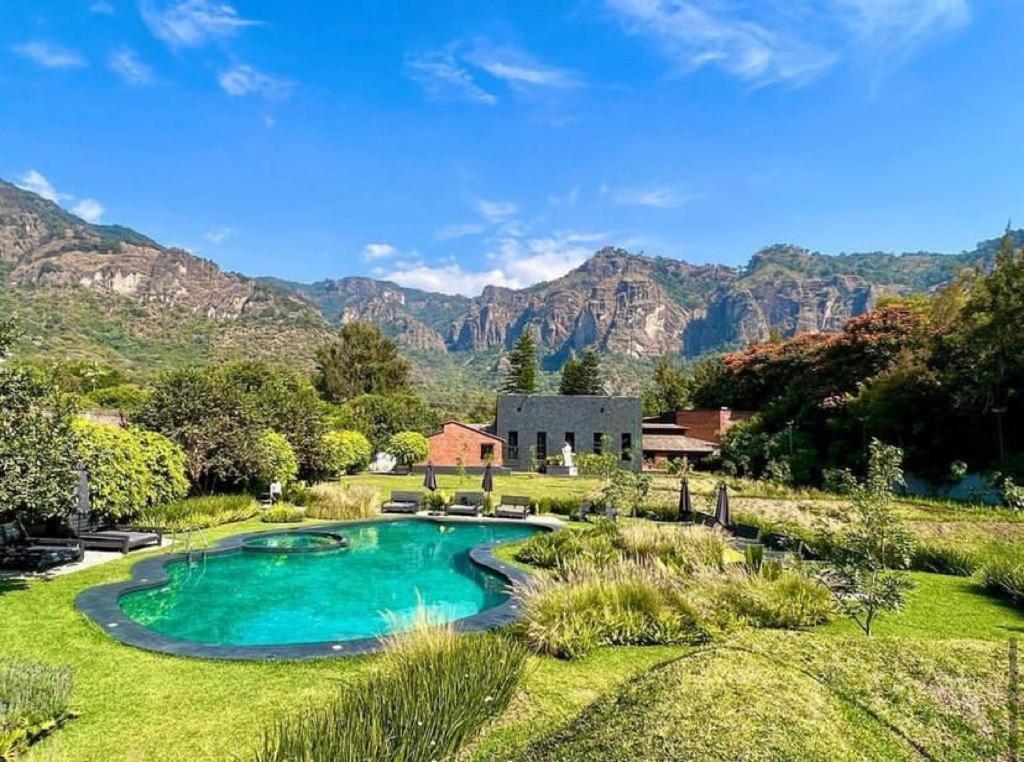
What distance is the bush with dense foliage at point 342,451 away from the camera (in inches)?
995

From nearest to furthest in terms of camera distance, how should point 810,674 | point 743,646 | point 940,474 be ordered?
A: point 810,674 < point 743,646 < point 940,474

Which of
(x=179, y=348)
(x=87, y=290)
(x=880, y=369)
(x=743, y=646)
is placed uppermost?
(x=87, y=290)

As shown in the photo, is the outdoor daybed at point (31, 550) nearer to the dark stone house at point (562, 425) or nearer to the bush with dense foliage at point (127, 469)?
the bush with dense foliage at point (127, 469)

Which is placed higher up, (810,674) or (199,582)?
(810,674)

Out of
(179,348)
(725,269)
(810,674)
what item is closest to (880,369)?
(810,674)

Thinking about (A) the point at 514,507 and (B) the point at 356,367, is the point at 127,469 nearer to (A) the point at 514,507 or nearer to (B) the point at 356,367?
(A) the point at 514,507

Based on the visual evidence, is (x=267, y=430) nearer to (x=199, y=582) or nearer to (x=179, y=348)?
(x=199, y=582)

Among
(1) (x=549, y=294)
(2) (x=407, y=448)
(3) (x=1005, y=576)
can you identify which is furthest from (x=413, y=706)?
(1) (x=549, y=294)

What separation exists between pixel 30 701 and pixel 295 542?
10.2 m

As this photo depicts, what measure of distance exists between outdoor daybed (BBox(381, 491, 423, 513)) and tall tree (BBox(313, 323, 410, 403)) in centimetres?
3423

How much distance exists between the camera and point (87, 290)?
279 ft

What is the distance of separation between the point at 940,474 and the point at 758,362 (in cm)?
2051

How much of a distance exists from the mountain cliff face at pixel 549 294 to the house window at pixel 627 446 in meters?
51.1

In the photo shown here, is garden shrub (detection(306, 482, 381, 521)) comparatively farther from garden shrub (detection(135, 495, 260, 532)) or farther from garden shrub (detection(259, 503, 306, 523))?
garden shrub (detection(135, 495, 260, 532))
